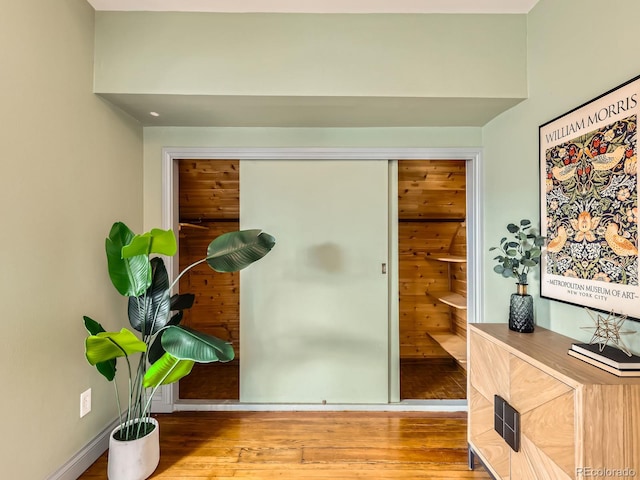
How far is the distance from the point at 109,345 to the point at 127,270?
1.23 ft

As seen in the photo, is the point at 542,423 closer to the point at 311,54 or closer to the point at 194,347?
the point at 194,347

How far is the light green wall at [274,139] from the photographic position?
2.38 metres

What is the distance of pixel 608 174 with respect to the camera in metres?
1.32

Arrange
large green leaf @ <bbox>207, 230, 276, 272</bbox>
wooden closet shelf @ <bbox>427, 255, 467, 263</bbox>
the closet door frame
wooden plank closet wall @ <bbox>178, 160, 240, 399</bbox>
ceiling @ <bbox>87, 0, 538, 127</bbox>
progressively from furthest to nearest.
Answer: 1. wooden closet shelf @ <bbox>427, 255, 467, 263</bbox>
2. wooden plank closet wall @ <bbox>178, 160, 240, 399</bbox>
3. the closet door frame
4. ceiling @ <bbox>87, 0, 538, 127</bbox>
5. large green leaf @ <bbox>207, 230, 276, 272</bbox>

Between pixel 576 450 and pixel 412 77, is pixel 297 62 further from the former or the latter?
pixel 576 450

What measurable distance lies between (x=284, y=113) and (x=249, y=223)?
827 millimetres

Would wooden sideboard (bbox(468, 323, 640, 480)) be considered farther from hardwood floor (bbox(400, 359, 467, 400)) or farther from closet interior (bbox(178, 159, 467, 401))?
closet interior (bbox(178, 159, 467, 401))

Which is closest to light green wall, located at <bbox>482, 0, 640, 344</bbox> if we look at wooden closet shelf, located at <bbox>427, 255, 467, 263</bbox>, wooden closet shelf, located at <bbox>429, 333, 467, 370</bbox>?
wooden closet shelf, located at <bbox>427, 255, 467, 263</bbox>

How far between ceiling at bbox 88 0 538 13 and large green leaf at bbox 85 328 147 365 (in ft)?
5.76

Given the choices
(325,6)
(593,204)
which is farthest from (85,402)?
(593,204)

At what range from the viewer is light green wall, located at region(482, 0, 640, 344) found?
52.0 inches

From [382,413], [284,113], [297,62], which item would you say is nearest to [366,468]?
[382,413]

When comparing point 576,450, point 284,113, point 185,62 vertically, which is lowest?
point 576,450

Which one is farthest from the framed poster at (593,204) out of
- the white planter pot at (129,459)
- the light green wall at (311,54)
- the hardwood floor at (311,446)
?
the white planter pot at (129,459)
